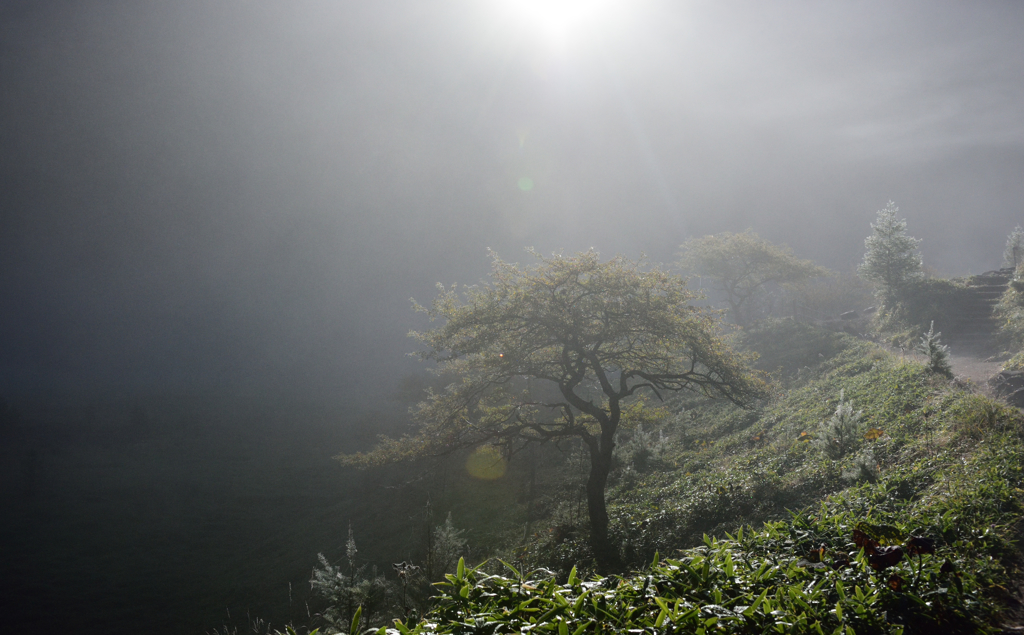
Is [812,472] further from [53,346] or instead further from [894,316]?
[53,346]

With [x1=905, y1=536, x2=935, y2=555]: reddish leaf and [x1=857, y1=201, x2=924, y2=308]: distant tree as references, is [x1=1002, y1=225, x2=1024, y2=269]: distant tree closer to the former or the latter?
[x1=857, y1=201, x2=924, y2=308]: distant tree

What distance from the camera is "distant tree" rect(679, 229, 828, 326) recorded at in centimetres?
4141

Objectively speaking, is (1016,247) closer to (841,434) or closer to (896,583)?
(841,434)

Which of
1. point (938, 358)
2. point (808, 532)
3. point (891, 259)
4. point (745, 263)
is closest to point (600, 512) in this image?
point (808, 532)

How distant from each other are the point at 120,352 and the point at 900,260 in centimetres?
7238

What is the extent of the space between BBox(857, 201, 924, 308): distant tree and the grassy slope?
18202mm

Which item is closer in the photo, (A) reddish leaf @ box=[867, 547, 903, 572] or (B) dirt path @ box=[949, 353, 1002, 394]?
(A) reddish leaf @ box=[867, 547, 903, 572]

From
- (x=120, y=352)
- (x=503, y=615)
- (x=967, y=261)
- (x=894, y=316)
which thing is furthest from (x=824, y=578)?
(x=967, y=261)

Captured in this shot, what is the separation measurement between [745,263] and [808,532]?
149 ft

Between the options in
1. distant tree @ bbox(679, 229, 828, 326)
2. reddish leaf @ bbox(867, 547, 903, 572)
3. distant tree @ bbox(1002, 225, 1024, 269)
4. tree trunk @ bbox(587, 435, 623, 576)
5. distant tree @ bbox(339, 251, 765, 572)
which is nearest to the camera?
reddish leaf @ bbox(867, 547, 903, 572)

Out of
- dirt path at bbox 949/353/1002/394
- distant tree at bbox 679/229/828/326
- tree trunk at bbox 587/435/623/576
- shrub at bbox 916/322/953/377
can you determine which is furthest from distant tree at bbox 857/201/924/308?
tree trunk at bbox 587/435/623/576

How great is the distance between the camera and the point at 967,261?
99.6m

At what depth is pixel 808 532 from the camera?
12.6ft

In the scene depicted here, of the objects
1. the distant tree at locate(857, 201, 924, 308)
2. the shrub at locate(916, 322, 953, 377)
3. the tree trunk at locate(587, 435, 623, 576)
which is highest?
the distant tree at locate(857, 201, 924, 308)
